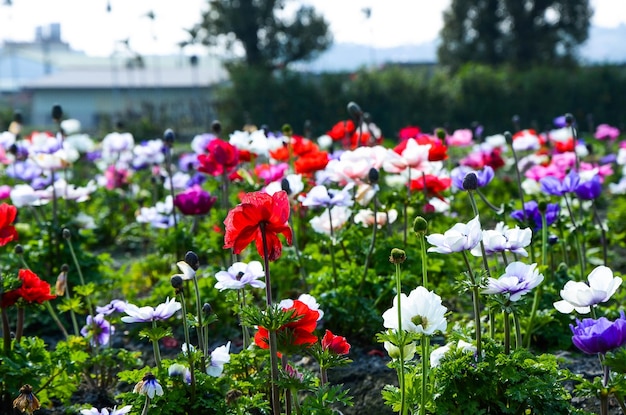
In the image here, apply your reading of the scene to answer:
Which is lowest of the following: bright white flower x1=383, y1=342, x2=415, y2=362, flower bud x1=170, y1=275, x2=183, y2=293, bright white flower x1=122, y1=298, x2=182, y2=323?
bright white flower x1=383, y1=342, x2=415, y2=362

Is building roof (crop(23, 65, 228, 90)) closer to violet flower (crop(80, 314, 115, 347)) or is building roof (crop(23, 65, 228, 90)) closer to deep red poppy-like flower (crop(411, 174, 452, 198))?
deep red poppy-like flower (crop(411, 174, 452, 198))

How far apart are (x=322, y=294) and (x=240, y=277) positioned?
108 centimetres

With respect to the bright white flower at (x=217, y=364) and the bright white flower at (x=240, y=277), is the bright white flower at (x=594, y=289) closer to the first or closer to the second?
the bright white flower at (x=240, y=277)

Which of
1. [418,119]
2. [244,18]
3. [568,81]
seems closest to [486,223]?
[418,119]

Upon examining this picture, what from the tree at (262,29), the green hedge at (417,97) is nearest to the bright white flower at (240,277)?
the green hedge at (417,97)

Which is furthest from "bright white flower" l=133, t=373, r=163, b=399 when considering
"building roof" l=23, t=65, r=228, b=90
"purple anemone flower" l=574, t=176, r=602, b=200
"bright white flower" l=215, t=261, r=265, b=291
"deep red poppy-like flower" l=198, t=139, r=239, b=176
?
"building roof" l=23, t=65, r=228, b=90

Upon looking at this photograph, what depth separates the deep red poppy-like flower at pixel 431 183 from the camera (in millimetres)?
3969

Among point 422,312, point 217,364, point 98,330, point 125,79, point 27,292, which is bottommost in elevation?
point 98,330

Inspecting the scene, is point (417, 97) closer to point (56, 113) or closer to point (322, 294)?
point (56, 113)

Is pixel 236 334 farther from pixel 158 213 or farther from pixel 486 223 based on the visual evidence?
pixel 486 223

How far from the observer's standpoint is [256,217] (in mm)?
2174

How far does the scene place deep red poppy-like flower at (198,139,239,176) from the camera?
12.8 feet

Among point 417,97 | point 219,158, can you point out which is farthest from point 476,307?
point 417,97

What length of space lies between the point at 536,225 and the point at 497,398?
4.83 ft
